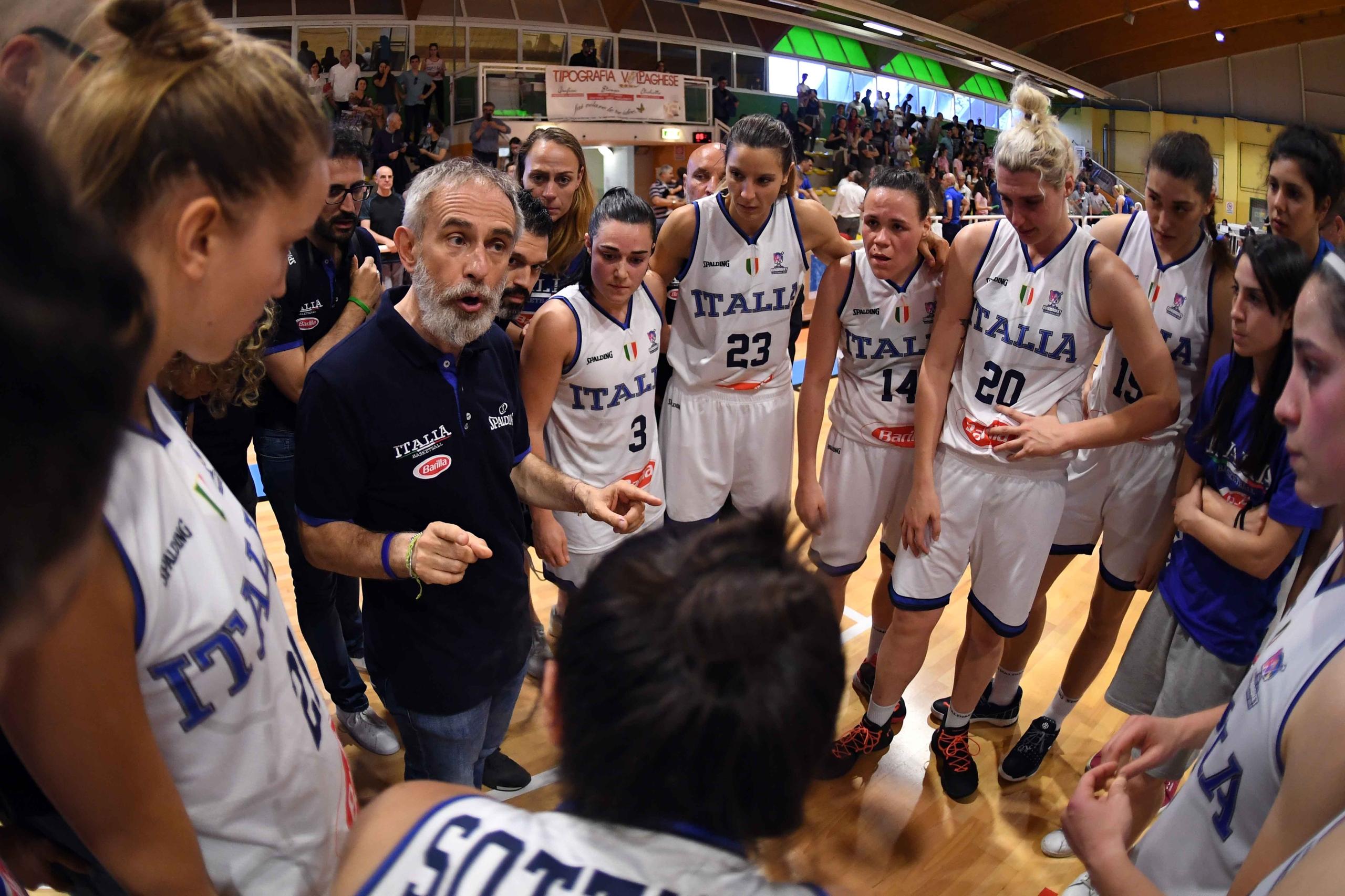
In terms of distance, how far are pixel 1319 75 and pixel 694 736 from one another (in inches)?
1424

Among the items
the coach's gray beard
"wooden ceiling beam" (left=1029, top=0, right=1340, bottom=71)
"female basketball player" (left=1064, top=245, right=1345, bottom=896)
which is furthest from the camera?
"wooden ceiling beam" (left=1029, top=0, right=1340, bottom=71)

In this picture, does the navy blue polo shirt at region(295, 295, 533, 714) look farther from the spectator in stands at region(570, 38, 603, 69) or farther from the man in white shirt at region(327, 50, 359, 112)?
the spectator in stands at region(570, 38, 603, 69)

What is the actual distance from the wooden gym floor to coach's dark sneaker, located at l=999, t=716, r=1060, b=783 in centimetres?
4

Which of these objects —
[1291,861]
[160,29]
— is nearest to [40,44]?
[160,29]

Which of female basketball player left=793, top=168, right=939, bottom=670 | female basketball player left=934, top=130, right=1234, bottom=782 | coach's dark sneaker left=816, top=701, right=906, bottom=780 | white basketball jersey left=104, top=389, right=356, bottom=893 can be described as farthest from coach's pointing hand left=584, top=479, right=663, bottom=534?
female basketball player left=934, top=130, right=1234, bottom=782

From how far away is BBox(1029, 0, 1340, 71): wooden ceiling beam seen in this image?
76.6 ft

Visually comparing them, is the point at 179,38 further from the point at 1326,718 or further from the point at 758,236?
the point at 758,236

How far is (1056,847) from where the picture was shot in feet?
8.82

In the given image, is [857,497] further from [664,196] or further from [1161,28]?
[1161,28]

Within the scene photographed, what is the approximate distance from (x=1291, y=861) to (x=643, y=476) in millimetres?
2473

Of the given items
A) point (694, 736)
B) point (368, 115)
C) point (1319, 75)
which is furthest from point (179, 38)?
point (1319, 75)

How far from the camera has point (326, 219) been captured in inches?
119

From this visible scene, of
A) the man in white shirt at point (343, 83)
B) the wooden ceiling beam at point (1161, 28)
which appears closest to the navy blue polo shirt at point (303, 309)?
the man in white shirt at point (343, 83)

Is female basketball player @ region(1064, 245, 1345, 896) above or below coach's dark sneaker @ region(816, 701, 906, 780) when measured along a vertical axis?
above
